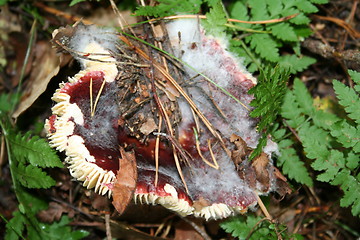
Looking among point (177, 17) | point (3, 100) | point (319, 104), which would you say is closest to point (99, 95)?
point (177, 17)

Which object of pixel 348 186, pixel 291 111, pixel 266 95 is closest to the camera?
pixel 266 95

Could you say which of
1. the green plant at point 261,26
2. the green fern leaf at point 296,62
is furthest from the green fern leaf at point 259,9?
the green fern leaf at point 296,62

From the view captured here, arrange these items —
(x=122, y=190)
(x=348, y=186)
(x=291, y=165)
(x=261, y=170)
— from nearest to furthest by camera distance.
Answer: (x=122, y=190) → (x=261, y=170) → (x=348, y=186) → (x=291, y=165)

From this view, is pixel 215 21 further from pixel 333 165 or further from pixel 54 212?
pixel 54 212

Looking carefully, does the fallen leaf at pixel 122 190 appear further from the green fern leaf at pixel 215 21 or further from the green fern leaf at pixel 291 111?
the green fern leaf at pixel 291 111

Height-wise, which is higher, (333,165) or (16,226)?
(333,165)

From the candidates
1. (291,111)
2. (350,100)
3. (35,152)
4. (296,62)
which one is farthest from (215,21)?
(35,152)
